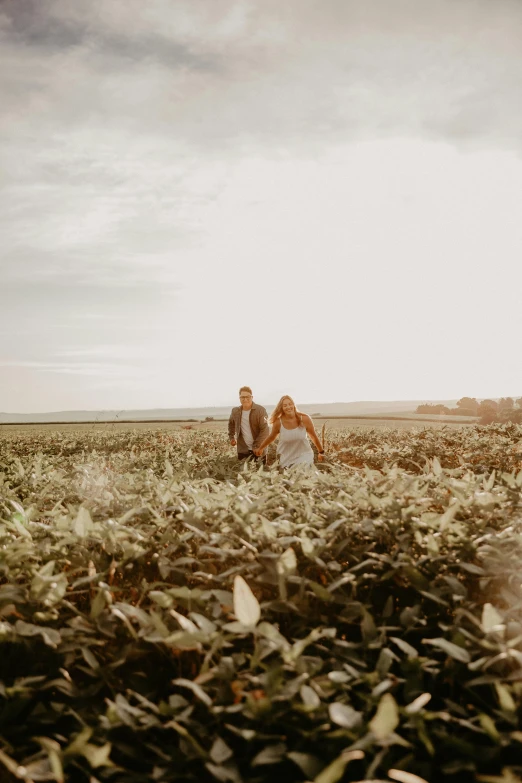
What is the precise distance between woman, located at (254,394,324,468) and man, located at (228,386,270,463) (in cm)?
103

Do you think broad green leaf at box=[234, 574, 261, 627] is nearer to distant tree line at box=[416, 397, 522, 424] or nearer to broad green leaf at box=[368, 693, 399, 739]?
broad green leaf at box=[368, 693, 399, 739]

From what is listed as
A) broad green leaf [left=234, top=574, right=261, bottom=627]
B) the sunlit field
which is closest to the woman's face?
broad green leaf [left=234, top=574, right=261, bottom=627]

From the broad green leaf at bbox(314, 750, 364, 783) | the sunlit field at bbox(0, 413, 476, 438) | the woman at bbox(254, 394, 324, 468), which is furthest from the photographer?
the sunlit field at bbox(0, 413, 476, 438)

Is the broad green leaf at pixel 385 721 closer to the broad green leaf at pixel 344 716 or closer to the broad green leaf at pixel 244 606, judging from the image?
the broad green leaf at pixel 344 716

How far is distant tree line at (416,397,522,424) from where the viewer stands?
28047mm

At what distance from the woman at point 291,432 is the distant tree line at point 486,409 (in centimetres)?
1947

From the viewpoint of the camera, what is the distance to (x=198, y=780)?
5.24 ft

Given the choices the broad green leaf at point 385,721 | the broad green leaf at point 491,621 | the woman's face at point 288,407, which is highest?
the woman's face at point 288,407

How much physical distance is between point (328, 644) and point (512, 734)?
761mm

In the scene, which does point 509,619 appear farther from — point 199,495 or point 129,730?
point 199,495

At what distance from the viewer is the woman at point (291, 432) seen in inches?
335

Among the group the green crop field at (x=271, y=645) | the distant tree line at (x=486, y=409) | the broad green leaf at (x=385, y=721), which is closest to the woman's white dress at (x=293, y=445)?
the green crop field at (x=271, y=645)

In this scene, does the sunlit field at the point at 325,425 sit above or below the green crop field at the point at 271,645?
below

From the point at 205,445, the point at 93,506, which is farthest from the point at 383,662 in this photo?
the point at 205,445
